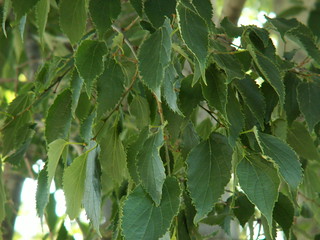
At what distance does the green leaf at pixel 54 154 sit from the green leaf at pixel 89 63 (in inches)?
3.4

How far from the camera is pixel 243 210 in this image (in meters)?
0.98

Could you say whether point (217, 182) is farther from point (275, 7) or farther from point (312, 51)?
point (275, 7)

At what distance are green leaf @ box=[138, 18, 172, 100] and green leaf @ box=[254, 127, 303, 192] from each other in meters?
0.13

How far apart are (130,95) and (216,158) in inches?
12.4

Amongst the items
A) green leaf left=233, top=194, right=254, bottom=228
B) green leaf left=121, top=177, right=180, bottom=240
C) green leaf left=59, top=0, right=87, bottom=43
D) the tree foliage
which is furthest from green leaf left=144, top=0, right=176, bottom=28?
green leaf left=233, top=194, right=254, bottom=228

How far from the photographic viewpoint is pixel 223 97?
0.77m

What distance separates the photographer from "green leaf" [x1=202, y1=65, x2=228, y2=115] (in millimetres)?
771

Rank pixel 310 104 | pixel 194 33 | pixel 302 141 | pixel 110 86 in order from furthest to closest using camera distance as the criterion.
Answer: pixel 302 141, pixel 310 104, pixel 110 86, pixel 194 33

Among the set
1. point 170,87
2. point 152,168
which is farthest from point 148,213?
point 170,87

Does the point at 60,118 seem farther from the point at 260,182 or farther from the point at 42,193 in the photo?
the point at 260,182

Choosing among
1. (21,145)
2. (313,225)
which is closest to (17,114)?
(21,145)

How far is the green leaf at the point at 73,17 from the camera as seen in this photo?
89 cm

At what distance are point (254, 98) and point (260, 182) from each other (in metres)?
0.15

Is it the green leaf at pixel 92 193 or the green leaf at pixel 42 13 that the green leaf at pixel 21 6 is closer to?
the green leaf at pixel 42 13
